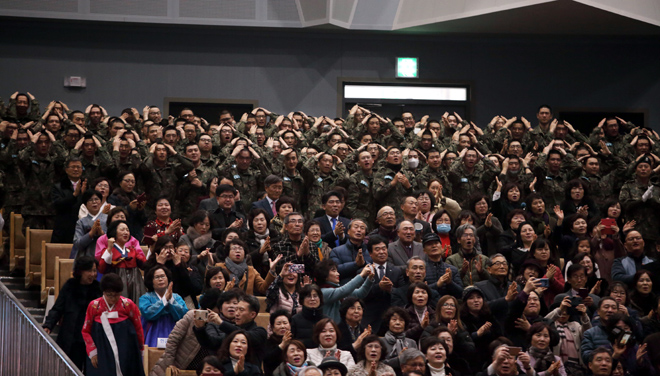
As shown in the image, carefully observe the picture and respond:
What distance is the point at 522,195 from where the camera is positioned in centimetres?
990

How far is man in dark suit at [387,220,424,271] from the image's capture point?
301 inches

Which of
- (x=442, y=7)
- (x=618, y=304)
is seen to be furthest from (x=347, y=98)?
(x=618, y=304)

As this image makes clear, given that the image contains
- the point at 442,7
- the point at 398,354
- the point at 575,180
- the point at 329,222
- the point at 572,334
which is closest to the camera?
the point at 398,354

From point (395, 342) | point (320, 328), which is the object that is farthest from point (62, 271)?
point (395, 342)

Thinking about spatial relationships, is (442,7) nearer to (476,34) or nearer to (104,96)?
(476,34)

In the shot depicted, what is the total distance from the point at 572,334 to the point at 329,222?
2.37 m

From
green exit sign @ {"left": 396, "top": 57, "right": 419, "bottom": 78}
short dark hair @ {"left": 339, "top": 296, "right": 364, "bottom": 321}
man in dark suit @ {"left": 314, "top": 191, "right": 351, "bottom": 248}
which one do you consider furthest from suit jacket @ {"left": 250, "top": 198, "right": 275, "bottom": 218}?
green exit sign @ {"left": 396, "top": 57, "right": 419, "bottom": 78}

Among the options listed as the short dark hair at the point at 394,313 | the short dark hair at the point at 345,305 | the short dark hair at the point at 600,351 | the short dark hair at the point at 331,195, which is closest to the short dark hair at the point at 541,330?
the short dark hair at the point at 600,351

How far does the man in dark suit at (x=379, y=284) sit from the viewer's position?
282 inches

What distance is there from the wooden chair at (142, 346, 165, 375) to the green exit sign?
29.6ft

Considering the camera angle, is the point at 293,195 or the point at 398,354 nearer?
the point at 398,354

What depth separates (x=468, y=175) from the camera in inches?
396

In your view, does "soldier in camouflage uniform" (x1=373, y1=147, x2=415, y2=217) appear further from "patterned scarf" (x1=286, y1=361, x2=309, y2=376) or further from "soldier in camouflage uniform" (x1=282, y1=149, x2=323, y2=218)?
"patterned scarf" (x1=286, y1=361, x2=309, y2=376)

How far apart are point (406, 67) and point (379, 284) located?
314 inches
